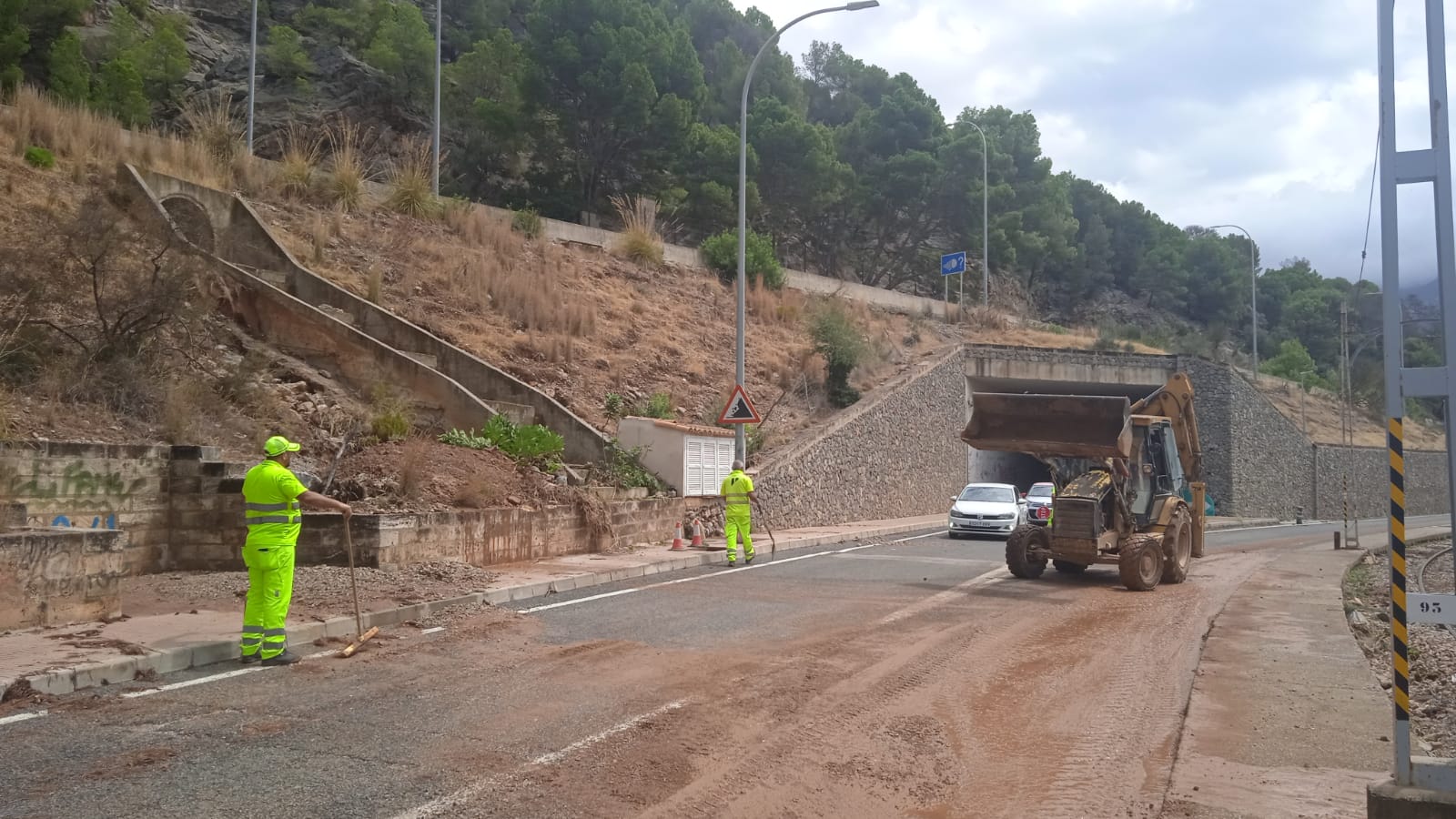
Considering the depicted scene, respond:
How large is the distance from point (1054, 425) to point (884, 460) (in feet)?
55.8

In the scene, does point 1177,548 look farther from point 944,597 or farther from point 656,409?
point 656,409

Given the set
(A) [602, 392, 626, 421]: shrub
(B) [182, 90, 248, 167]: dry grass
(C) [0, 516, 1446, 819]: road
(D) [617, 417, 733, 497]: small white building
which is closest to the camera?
(C) [0, 516, 1446, 819]: road

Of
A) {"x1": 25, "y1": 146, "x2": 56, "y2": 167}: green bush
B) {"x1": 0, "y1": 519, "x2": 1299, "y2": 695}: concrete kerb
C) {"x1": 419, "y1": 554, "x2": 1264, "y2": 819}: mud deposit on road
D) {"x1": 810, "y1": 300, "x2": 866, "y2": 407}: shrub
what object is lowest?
{"x1": 419, "y1": 554, "x2": 1264, "y2": 819}: mud deposit on road

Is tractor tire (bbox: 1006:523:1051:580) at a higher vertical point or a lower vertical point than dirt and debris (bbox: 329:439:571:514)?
lower

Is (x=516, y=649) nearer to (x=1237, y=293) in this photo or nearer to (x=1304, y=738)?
(x=1304, y=738)

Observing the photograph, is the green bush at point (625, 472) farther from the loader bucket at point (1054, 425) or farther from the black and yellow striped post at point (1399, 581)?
the black and yellow striped post at point (1399, 581)

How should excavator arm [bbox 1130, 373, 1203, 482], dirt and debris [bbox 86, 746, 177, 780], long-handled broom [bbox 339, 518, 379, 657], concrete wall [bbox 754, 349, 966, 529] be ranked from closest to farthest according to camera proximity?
dirt and debris [bbox 86, 746, 177, 780] < long-handled broom [bbox 339, 518, 379, 657] < excavator arm [bbox 1130, 373, 1203, 482] < concrete wall [bbox 754, 349, 966, 529]

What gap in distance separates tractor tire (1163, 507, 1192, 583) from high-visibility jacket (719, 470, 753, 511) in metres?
6.35

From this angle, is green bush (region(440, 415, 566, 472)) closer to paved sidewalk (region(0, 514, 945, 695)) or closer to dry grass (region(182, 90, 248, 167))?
paved sidewalk (region(0, 514, 945, 695))

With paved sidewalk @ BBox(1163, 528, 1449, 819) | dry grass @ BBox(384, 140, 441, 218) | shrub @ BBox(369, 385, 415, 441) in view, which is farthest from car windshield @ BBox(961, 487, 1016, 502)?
dry grass @ BBox(384, 140, 441, 218)

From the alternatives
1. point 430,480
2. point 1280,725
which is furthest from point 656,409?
point 1280,725

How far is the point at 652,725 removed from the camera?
6.56 m

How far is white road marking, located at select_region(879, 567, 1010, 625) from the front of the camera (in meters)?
11.4

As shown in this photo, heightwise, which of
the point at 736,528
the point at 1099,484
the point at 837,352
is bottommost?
the point at 736,528
